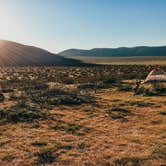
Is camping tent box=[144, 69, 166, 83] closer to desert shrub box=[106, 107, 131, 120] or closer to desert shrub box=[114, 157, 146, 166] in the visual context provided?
desert shrub box=[106, 107, 131, 120]

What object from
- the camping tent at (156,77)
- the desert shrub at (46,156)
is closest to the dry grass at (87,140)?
the desert shrub at (46,156)

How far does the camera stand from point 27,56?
146 metres

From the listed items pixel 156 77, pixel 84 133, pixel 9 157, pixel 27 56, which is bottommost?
pixel 9 157

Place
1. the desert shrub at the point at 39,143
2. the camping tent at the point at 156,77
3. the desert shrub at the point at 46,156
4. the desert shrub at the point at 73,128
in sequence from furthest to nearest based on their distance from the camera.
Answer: the camping tent at the point at 156,77 → the desert shrub at the point at 73,128 → the desert shrub at the point at 39,143 → the desert shrub at the point at 46,156

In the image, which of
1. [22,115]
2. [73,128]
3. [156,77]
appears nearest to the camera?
[73,128]

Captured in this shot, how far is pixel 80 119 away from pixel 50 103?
16.5 ft

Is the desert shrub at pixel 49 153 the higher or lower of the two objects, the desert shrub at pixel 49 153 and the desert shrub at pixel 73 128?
the lower

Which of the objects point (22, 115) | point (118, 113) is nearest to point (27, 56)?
point (22, 115)

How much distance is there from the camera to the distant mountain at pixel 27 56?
431ft

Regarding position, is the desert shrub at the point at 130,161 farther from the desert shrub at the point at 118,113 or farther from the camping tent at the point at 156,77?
the camping tent at the point at 156,77

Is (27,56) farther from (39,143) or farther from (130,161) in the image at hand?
(130,161)

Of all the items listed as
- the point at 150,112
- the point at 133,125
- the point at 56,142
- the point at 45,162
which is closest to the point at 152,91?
the point at 150,112

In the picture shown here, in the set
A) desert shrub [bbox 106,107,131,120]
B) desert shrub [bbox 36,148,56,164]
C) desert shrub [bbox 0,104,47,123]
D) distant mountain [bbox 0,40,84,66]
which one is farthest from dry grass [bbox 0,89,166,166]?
distant mountain [bbox 0,40,84,66]

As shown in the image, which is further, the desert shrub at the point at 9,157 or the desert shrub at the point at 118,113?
the desert shrub at the point at 118,113
